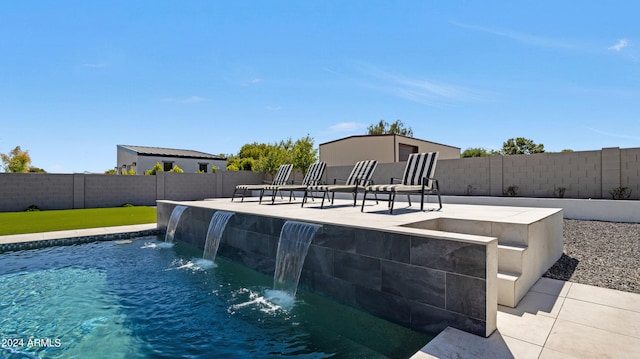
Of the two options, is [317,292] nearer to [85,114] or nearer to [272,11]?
[272,11]

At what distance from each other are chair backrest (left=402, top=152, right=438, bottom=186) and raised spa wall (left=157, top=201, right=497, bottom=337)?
2.88 meters

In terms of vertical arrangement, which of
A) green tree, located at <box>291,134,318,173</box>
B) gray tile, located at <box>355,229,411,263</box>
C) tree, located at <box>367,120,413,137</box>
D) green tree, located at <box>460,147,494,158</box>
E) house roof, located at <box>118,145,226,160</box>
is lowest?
gray tile, located at <box>355,229,411,263</box>

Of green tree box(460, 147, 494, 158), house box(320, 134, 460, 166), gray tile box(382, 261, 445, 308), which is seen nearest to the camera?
gray tile box(382, 261, 445, 308)

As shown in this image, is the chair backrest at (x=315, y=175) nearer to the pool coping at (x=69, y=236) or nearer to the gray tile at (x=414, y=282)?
the pool coping at (x=69, y=236)

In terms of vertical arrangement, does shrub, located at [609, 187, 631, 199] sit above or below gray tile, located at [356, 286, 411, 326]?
above

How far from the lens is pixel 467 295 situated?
2420 mm

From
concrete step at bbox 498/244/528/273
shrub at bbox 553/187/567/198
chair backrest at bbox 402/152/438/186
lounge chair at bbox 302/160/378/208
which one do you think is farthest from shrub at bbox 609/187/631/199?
concrete step at bbox 498/244/528/273

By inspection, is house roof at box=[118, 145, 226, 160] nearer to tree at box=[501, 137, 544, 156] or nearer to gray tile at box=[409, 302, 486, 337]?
gray tile at box=[409, 302, 486, 337]

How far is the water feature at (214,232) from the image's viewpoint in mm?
5805

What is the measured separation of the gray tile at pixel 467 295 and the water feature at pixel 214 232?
4.19 meters

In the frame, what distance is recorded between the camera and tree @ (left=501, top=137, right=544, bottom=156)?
135 ft

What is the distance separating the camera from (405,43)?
9383 millimetres

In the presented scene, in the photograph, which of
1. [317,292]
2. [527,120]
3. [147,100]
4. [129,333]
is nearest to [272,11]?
[317,292]

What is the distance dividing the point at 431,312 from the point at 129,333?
9.29ft
